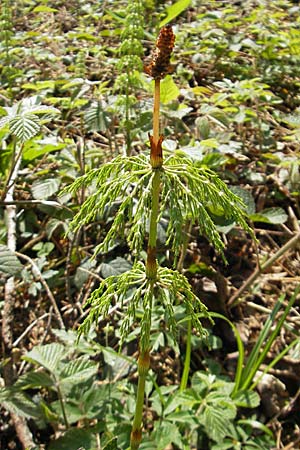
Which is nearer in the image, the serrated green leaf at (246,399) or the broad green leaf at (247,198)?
the serrated green leaf at (246,399)

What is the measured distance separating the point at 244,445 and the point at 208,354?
0.39m

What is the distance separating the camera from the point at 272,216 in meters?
2.11

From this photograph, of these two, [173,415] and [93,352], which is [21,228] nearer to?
[93,352]

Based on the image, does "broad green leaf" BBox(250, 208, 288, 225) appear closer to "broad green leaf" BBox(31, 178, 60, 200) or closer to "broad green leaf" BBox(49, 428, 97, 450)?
"broad green leaf" BBox(31, 178, 60, 200)

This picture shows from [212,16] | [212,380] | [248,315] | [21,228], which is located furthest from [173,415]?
[212,16]

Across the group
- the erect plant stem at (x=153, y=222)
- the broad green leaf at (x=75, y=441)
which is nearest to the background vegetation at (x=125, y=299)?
the broad green leaf at (x=75, y=441)

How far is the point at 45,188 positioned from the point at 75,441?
1.15m

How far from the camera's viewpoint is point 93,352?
5.25 feet

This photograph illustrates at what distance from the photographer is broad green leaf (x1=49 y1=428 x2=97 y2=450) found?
1.41 metres

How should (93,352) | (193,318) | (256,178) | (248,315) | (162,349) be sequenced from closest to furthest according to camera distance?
(193,318), (93,352), (162,349), (248,315), (256,178)

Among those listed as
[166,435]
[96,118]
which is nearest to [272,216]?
[96,118]

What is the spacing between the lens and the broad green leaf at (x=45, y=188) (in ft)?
6.95

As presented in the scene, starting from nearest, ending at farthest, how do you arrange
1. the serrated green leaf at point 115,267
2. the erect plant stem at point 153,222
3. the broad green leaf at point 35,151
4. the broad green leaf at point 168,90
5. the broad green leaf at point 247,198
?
the erect plant stem at point 153,222, the serrated green leaf at point 115,267, the broad green leaf at point 247,198, the broad green leaf at point 168,90, the broad green leaf at point 35,151

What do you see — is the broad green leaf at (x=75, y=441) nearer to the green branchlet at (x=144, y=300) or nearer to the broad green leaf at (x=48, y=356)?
the broad green leaf at (x=48, y=356)
